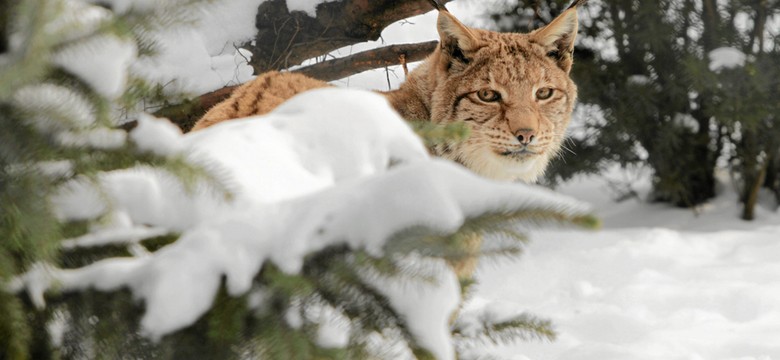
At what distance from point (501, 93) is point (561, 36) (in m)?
0.37

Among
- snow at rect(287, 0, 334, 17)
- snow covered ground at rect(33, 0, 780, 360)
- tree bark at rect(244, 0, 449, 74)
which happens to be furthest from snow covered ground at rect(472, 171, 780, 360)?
snow at rect(287, 0, 334, 17)

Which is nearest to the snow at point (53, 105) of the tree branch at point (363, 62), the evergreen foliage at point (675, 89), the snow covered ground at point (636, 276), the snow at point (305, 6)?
the snow covered ground at point (636, 276)

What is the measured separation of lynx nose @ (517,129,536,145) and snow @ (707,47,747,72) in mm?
2225

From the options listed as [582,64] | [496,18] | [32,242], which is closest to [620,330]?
[582,64]

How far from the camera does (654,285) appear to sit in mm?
4637

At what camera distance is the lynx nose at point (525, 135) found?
11.6ft

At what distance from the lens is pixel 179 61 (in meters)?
5.29

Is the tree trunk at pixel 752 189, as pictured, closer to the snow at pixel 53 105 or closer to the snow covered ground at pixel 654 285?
the snow covered ground at pixel 654 285

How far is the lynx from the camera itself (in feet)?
11.7

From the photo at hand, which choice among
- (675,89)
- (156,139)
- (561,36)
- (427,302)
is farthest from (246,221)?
(675,89)

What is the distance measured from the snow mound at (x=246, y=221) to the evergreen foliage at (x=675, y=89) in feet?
13.1

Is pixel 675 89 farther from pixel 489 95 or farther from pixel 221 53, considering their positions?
pixel 221 53

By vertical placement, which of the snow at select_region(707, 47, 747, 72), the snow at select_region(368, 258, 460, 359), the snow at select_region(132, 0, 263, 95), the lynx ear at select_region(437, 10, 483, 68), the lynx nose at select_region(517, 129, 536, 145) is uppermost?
Answer: the snow at select_region(368, 258, 460, 359)

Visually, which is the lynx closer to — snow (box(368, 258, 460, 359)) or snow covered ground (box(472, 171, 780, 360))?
snow covered ground (box(472, 171, 780, 360))
